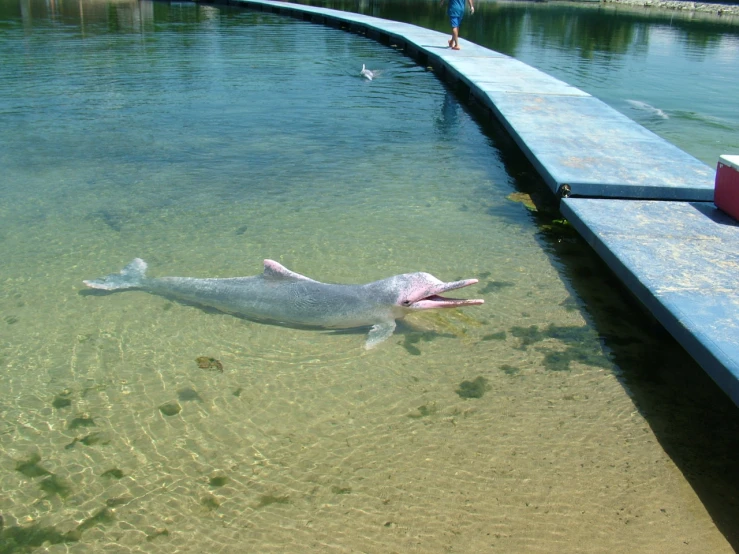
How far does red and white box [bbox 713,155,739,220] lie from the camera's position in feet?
20.4

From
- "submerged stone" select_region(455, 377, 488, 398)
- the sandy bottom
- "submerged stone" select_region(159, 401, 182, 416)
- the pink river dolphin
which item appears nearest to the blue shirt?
the sandy bottom

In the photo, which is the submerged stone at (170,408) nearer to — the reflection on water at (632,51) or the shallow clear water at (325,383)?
the shallow clear water at (325,383)

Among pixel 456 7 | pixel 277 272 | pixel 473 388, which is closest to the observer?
pixel 473 388

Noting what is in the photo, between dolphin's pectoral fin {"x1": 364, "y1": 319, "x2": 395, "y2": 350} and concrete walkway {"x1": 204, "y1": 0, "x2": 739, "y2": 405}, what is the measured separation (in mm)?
1895

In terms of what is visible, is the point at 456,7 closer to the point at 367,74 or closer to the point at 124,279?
the point at 367,74

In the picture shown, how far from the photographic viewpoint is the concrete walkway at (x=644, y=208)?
179 inches

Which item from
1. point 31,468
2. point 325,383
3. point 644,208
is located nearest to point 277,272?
point 325,383

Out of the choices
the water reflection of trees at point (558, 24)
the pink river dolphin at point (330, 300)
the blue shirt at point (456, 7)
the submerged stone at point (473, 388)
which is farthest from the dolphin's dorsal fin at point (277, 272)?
the water reflection of trees at point (558, 24)

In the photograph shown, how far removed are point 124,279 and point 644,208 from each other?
16.4ft

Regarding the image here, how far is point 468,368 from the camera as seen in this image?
4961 millimetres

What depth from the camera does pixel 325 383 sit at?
15.7ft

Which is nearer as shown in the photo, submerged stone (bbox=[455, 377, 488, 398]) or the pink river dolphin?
submerged stone (bbox=[455, 377, 488, 398])

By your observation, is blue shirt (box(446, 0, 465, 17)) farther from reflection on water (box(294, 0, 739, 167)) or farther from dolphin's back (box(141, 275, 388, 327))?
dolphin's back (box(141, 275, 388, 327))

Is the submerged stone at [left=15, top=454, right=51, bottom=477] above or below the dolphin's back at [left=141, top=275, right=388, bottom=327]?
below
